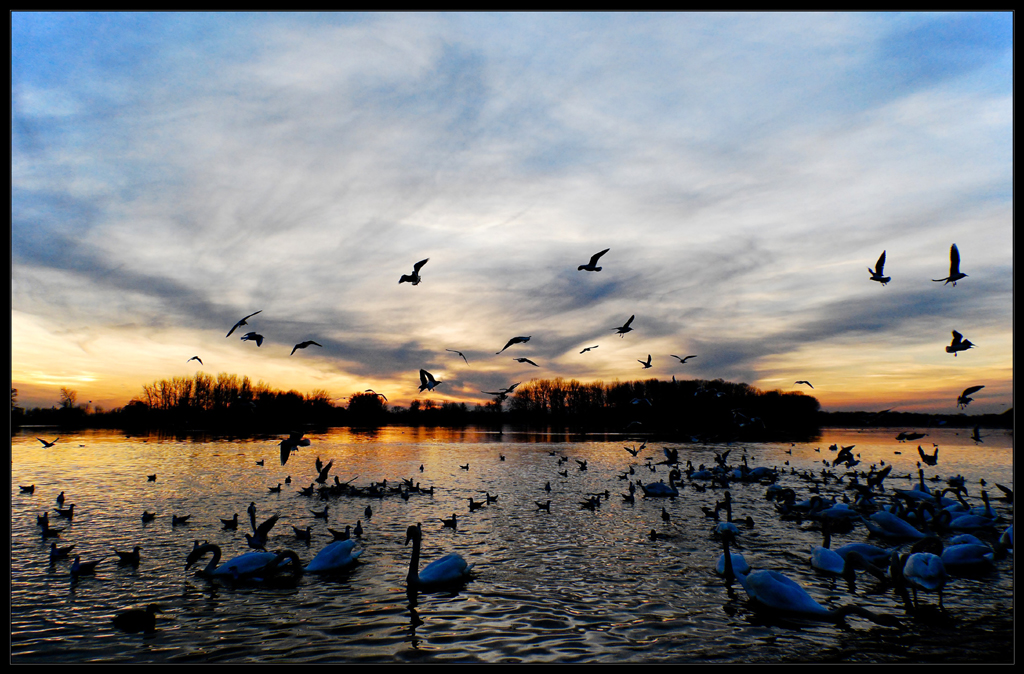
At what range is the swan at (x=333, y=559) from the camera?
10555 millimetres

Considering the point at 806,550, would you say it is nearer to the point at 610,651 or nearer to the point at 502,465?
the point at 610,651

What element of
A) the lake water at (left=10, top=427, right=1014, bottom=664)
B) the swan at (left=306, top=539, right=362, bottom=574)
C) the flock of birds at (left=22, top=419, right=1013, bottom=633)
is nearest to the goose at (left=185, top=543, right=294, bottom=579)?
the flock of birds at (left=22, top=419, right=1013, bottom=633)

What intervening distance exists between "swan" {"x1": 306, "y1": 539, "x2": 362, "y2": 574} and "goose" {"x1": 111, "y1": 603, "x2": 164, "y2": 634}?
3.07 metres

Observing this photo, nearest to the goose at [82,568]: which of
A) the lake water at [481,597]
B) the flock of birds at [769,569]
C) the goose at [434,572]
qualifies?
the flock of birds at [769,569]

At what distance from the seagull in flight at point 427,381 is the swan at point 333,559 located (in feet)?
12.3

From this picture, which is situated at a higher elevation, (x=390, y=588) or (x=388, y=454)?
(x=390, y=588)

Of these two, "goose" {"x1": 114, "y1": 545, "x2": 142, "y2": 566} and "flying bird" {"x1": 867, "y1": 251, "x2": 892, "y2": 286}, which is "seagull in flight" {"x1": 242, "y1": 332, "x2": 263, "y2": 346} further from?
"flying bird" {"x1": 867, "y1": 251, "x2": 892, "y2": 286}

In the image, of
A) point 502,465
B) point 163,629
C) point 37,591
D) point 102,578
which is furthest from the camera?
point 502,465

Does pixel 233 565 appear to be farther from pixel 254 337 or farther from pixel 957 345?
pixel 957 345

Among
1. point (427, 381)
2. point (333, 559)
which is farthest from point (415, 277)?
point (333, 559)

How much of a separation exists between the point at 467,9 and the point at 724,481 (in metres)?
21.9

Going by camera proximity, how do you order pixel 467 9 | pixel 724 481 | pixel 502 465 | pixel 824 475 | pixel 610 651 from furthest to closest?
pixel 502 465 < pixel 824 475 < pixel 724 481 < pixel 610 651 < pixel 467 9

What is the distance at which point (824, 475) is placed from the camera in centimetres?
2648

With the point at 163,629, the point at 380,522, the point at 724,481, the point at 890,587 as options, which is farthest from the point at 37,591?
the point at 724,481
